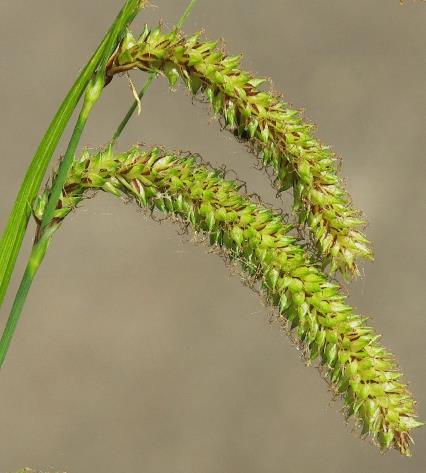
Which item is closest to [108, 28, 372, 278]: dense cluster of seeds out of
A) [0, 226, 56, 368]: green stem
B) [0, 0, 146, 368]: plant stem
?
[0, 0, 146, 368]: plant stem

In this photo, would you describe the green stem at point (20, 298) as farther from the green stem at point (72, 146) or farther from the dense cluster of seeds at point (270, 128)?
the dense cluster of seeds at point (270, 128)

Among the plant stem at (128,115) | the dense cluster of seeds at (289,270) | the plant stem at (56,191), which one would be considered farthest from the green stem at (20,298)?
the plant stem at (128,115)

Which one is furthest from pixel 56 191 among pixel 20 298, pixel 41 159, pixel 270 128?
pixel 270 128

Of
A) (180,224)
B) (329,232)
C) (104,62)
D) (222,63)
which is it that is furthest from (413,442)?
(104,62)

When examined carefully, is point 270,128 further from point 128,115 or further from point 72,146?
point 72,146

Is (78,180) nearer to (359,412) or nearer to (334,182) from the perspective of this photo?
(334,182)

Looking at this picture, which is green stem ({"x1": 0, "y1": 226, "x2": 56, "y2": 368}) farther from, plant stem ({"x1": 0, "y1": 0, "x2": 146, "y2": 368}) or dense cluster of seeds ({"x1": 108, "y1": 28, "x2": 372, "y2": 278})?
dense cluster of seeds ({"x1": 108, "y1": 28, "x2": 372, "y2": 278})
